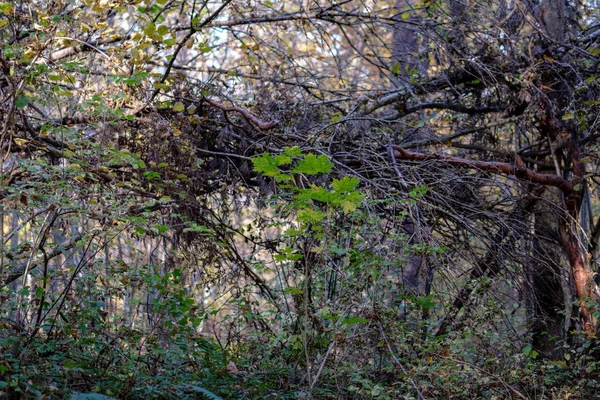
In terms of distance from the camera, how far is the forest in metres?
4.44

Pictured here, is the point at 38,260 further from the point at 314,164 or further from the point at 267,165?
the point at 314,164

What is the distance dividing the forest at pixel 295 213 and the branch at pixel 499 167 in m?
0.02

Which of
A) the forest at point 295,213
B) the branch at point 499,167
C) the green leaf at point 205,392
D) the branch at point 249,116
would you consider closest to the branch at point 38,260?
the forest at point 295,213

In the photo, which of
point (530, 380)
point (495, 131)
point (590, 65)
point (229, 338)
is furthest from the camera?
Answer: point (495, 131)

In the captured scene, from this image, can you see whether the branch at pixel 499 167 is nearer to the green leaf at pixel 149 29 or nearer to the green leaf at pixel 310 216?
the green leaf at pixel 310 216

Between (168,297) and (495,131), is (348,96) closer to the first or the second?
(495,131)

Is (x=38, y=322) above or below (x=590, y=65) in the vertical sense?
below

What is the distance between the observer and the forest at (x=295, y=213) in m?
4.44

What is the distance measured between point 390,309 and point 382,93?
127 inches

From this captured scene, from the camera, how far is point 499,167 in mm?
6027

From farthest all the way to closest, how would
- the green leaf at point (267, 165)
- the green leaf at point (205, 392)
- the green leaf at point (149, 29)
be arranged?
the green leaf at point (149, 29)
the green leaf at point (205, 392)
the green leaf at point (267, 165)

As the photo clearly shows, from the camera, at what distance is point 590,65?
6.41 m

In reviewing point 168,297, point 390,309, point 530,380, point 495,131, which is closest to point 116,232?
point 168,297

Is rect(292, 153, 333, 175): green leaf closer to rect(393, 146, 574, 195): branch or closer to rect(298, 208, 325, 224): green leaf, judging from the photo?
rect(298, 208, 325, 224): green leaf
